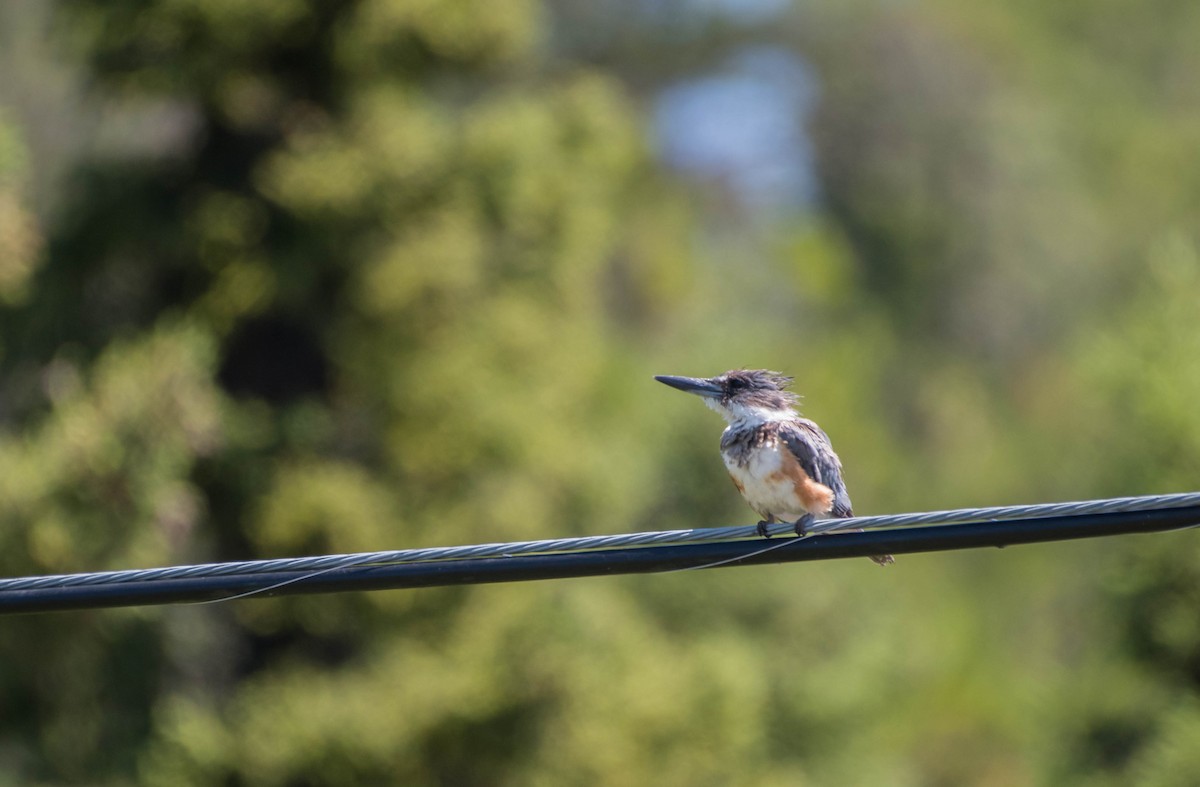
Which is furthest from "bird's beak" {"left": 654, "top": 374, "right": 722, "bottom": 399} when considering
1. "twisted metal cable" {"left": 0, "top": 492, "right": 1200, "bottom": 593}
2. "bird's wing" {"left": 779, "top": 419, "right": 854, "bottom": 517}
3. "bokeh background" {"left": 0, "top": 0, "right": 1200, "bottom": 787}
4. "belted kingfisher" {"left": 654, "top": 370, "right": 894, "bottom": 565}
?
"bokeh background" {"left": 0, "top": 0, "right": 1200, "bottom": 787}

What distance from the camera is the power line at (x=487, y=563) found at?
447cm

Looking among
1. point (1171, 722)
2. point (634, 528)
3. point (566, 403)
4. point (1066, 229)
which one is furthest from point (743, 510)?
point (1066, 229)

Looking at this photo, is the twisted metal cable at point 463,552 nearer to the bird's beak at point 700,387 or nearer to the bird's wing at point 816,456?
the bird's wing at point 816,456

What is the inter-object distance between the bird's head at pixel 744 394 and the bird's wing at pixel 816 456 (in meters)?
0.19

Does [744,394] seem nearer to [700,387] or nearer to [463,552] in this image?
[700,387]

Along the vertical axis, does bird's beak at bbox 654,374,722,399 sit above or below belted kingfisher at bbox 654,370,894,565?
above

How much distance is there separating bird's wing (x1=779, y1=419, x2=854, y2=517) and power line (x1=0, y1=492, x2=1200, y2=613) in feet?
5.59

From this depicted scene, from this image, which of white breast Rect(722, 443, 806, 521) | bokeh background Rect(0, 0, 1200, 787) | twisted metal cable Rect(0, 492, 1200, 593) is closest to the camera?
twisted metal cable Rect(0, 492, 1200, 593)

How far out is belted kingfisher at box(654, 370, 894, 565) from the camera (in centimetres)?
630

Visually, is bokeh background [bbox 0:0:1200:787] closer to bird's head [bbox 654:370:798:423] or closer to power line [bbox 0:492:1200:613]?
bird's head [bbox 654:370:798:423]

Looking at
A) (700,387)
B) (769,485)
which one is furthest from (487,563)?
(700,387)

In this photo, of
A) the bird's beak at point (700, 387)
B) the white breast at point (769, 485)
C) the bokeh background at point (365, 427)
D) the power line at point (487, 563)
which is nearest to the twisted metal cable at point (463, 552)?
the power line at point (487, 563)

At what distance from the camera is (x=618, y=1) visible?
108ft

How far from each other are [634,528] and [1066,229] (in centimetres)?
2076
